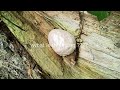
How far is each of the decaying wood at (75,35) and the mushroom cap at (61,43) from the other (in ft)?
0.14

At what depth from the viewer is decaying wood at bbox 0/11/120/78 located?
7.32 ft

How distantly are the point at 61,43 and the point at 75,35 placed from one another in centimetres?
13

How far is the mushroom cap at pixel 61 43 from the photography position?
2.22 m

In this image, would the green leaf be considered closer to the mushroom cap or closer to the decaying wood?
the decaying wood

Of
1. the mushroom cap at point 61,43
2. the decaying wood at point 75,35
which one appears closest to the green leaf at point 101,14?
the decaying wood at point 75,35

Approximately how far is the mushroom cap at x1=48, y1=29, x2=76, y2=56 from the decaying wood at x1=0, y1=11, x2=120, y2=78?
4 centimetres

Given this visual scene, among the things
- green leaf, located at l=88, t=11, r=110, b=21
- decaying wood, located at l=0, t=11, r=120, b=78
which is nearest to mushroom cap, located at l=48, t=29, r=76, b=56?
decaying wood, located at l=0, t=11, r=120, b=78

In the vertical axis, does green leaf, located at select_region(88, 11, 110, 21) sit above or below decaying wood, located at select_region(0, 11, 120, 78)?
above
